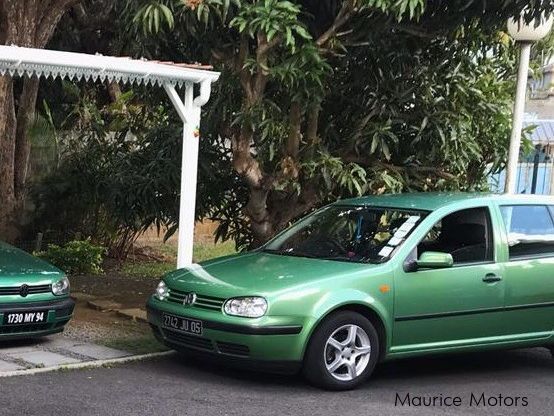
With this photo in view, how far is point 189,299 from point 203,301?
0.55ft

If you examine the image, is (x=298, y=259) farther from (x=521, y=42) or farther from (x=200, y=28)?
(x=521, y=42)

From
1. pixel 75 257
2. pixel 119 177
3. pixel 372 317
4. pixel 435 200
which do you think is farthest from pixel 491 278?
pixel 75 257

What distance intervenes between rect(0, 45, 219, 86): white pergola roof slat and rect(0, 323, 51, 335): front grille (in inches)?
86.9

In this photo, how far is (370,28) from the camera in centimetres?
887

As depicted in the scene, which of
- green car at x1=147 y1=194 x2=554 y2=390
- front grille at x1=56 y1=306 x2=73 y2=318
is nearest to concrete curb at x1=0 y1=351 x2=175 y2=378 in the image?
green car at x1=147 y1=194 x2=554 y2=390

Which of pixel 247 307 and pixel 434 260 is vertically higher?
pixel 434 260

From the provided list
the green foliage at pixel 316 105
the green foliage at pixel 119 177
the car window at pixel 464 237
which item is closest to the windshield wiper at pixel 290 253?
the car window at pixel 464 237

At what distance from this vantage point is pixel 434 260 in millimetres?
6496

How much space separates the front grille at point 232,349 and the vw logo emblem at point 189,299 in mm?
430

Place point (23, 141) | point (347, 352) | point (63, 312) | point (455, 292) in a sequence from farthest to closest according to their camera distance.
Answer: point (23, 141) → point (63, 312) → point (455, 292) → point (347, 352)

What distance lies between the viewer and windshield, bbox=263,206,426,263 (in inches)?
268

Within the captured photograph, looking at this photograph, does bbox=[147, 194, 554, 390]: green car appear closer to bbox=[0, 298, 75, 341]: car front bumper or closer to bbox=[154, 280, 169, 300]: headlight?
bbox=[154, 280, 169, 300]: headlight

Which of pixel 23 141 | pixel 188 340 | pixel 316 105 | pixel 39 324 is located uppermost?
pixel 316 105

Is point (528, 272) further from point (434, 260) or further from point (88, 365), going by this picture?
point (88, 365)
